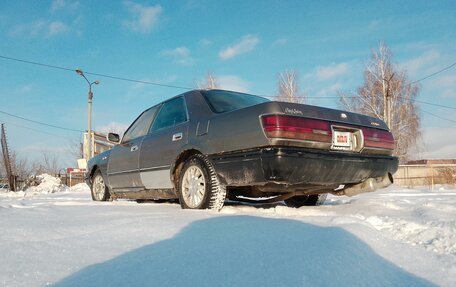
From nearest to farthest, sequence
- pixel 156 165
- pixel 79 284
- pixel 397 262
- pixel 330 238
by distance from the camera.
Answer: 1. pixel 79 284
2. pixel 397 262
3. pixel 330 238
4. pixel 156 165

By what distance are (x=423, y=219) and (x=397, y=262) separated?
141cm

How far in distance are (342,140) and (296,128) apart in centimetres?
61

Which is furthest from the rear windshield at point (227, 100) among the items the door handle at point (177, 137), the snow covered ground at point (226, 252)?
the snow covered ground at point (226, 252)

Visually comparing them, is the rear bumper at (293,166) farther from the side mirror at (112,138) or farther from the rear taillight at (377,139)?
the side mirror at (112,138)

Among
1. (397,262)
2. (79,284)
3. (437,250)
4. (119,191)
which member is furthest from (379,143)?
(119,191)

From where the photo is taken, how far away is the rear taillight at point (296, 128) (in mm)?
3133

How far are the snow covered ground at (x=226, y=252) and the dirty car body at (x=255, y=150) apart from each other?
55 cm

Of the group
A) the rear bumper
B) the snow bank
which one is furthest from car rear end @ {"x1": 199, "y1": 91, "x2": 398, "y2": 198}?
the snow bank

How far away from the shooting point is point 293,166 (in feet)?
10.3

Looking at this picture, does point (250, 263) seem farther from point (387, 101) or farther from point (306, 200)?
point (387, 101)

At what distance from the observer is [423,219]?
10.2 ft

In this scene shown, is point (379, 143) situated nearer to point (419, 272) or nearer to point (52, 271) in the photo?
point (419, 272)

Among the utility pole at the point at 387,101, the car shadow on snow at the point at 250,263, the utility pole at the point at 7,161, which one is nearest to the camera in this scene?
the car shadow on snow at the point at 250,263

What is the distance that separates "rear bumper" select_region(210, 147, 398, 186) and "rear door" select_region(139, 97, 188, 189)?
2.45 ft
